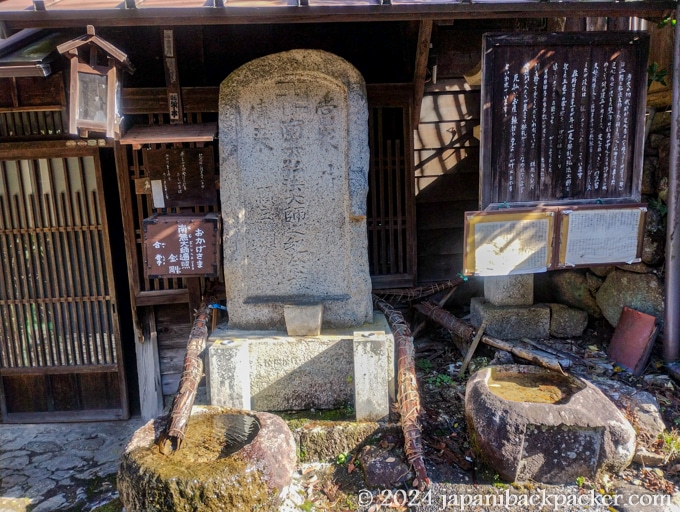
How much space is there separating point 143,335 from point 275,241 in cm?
243

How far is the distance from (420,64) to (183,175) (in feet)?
8.89

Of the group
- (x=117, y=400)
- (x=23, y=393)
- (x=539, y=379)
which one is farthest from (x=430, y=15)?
(x=23, y=393)

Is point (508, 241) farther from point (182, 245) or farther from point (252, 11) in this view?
point (182, 245)

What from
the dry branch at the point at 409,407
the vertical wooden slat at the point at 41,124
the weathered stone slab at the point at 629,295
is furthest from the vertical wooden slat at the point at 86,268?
the weathered stone slab at the point at 629,295

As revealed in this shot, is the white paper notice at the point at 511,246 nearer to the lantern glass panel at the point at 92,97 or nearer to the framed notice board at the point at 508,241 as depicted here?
the framed notice board at the point at 508,241

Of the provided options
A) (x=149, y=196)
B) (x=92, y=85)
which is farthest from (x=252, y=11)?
(x=149, y=196)

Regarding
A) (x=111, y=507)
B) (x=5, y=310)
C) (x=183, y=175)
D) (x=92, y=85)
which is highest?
(x=92, y=85)

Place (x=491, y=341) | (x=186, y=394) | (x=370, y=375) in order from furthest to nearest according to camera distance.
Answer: (x=491, y=341) < (x=370, y=375) < (x=186, y=394)

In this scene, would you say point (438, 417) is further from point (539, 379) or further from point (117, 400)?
point (117, 400)

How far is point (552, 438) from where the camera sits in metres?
3.88

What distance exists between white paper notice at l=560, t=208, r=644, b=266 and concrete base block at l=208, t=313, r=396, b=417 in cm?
209

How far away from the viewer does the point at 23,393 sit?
6578 millimetres

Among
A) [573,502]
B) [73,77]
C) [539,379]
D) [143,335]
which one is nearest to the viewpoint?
[573,502]

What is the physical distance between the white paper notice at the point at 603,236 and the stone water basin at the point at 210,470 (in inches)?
133
